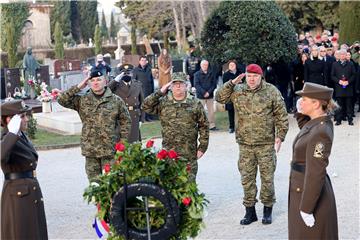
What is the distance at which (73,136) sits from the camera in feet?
55.3

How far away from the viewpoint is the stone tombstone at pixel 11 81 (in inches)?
937

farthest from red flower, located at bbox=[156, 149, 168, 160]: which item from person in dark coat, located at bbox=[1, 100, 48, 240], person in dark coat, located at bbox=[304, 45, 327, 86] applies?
person in dark coat, located at bbox=[304, 45, 327, 86]

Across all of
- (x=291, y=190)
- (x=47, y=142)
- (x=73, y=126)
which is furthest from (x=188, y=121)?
(x=73, y=126)

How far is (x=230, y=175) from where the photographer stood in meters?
11.8

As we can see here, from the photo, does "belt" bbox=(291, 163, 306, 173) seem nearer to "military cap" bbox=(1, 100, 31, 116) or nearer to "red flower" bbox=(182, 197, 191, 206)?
"red flower" bbox=(182, 197, 191, 206)

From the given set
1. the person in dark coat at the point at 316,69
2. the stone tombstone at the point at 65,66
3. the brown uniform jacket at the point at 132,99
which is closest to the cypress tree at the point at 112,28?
the stone tombstone at the point at 65,66

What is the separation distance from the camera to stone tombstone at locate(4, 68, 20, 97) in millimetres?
23797

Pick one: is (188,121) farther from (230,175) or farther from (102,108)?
(230,175)

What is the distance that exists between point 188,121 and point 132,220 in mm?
2504

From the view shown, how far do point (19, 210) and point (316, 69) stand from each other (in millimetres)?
11577

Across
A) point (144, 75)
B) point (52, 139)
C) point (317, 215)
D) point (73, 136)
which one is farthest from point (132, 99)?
point (317, 215)

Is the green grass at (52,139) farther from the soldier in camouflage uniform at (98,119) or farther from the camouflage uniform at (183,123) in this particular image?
the camouflage uniform at (183,123)

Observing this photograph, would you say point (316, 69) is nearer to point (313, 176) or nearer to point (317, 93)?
point (317, 93)

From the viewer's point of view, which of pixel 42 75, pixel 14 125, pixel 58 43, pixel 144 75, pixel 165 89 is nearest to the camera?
pixel 14 125
